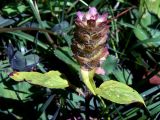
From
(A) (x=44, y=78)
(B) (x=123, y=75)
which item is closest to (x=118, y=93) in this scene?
(A) (x=44, y=78)

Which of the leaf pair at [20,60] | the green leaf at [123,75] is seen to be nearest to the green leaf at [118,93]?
the green leaf at [123,75]

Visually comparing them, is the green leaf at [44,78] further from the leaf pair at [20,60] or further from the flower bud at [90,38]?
the leaf pair at [20,60]

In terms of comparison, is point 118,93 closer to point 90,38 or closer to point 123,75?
point 90,38

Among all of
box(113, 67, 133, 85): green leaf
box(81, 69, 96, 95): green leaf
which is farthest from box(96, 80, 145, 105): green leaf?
box(113, 67, 133, 85): green leaf

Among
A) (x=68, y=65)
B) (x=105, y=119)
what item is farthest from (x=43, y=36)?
(x=105, y=119)

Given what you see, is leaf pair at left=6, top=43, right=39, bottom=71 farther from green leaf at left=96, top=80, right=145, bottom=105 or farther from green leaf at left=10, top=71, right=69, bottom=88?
green leaf at left=96, top=80, right=145, bottom=105
